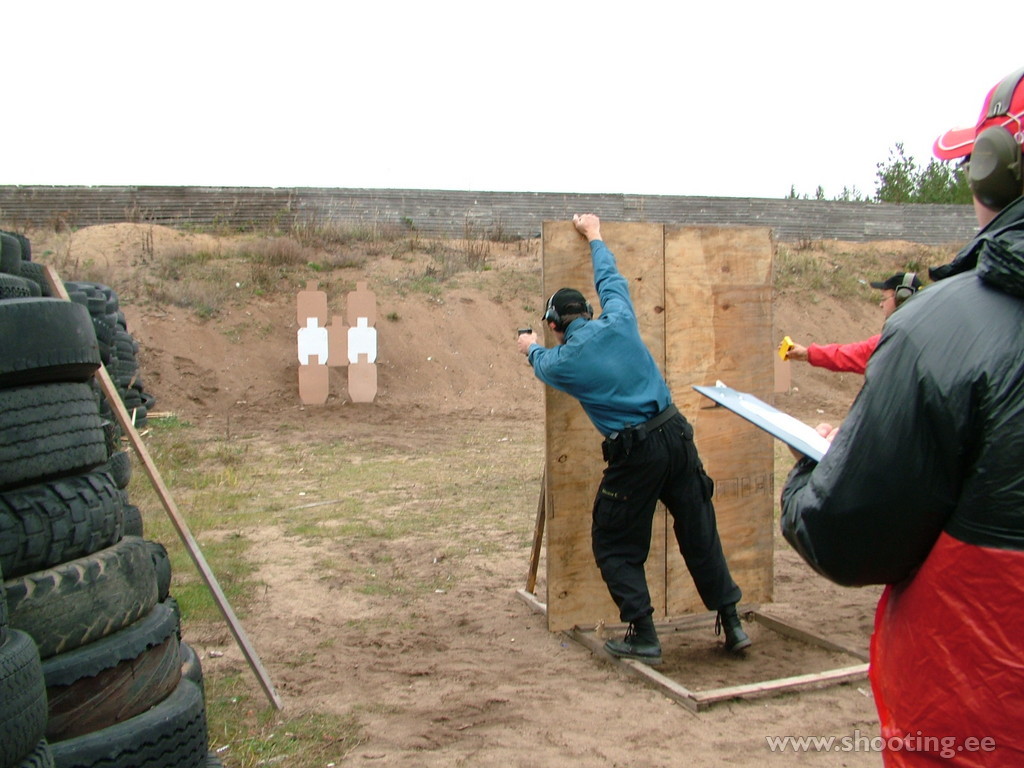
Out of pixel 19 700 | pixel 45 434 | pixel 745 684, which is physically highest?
pixel 45 434

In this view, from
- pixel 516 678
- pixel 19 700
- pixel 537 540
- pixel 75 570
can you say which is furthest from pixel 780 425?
pixel 537 540

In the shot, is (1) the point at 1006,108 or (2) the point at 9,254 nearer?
(1) the point at 1006,108

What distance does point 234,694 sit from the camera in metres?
4.09

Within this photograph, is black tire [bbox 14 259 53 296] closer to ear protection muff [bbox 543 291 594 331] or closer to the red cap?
ear protection muff [bbox 543 291 594 331]

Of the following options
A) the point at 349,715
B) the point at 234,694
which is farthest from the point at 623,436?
the point at 234,694

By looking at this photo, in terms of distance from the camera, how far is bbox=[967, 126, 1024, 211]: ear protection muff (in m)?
1.49

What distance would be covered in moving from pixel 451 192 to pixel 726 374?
1742 centimetres

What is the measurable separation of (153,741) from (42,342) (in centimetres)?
129

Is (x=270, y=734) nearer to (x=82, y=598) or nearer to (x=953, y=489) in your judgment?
(x=82, y=598)

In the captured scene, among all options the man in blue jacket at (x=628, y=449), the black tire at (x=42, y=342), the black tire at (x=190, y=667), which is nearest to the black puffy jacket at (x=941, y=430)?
the black tire at (x=42, y=342)

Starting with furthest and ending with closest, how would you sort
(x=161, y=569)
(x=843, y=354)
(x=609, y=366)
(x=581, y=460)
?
(x=843, y=354), (x=581, y=460), (x=609, y=366), (x=161, y=569)

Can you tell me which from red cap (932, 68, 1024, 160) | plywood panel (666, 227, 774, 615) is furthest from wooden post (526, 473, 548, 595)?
red cap (932, 68, 1024, 160)

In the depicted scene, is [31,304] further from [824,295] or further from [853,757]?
[824,295]

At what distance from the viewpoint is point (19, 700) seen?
7.23ft
